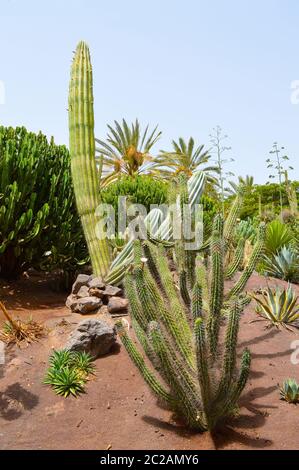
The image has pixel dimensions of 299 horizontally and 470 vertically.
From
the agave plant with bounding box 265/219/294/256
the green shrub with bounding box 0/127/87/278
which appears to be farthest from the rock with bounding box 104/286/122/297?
the agave plant with bounding box 265/219/294/256

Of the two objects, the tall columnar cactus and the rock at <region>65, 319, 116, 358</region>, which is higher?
the tall columnar cactus

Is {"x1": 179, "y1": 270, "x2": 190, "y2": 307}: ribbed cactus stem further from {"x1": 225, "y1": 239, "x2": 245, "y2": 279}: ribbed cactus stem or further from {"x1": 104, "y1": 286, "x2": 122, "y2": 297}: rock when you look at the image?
{"x1": 104, "y1": 286, "x2": 122, "y2": 297}: rock

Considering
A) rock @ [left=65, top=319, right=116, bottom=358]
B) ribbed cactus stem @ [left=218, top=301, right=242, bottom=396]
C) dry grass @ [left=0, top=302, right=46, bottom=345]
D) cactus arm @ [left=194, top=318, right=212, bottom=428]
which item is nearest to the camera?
cactus arm @ [left=194, top=318, right=212, bottom=428]

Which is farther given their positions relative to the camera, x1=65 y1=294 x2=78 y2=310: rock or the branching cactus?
x1=65 y1=294 x2=78 y2=310: rock

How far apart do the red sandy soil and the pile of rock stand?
1.82 ft

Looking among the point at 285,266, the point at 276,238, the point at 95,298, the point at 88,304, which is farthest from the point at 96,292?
the point at 276,238

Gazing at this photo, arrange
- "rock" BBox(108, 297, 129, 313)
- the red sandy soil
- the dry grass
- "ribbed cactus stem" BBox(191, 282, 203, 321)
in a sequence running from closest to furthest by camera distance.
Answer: "ribbed cactus stem" BBox(191, 282, 203, 321) < the red sandy soil < the dry grass < "rock" BBox(108, 297, 129, 313)

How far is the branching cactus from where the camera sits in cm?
353

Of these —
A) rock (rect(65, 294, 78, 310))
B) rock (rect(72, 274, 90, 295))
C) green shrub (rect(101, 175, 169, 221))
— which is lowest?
rock (rect(65, 294, 78, 310))

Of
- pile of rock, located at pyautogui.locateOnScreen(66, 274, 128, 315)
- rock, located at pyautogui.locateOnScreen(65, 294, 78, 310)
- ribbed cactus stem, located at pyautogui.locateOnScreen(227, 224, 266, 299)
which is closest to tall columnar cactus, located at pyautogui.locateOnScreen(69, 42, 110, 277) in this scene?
pile of rock, located at pyautogui.locateOnScreen(66, 274, 128, 315)

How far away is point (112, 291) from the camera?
623 cm

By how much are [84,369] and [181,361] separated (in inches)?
51.1

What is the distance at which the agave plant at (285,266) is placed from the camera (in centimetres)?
848
